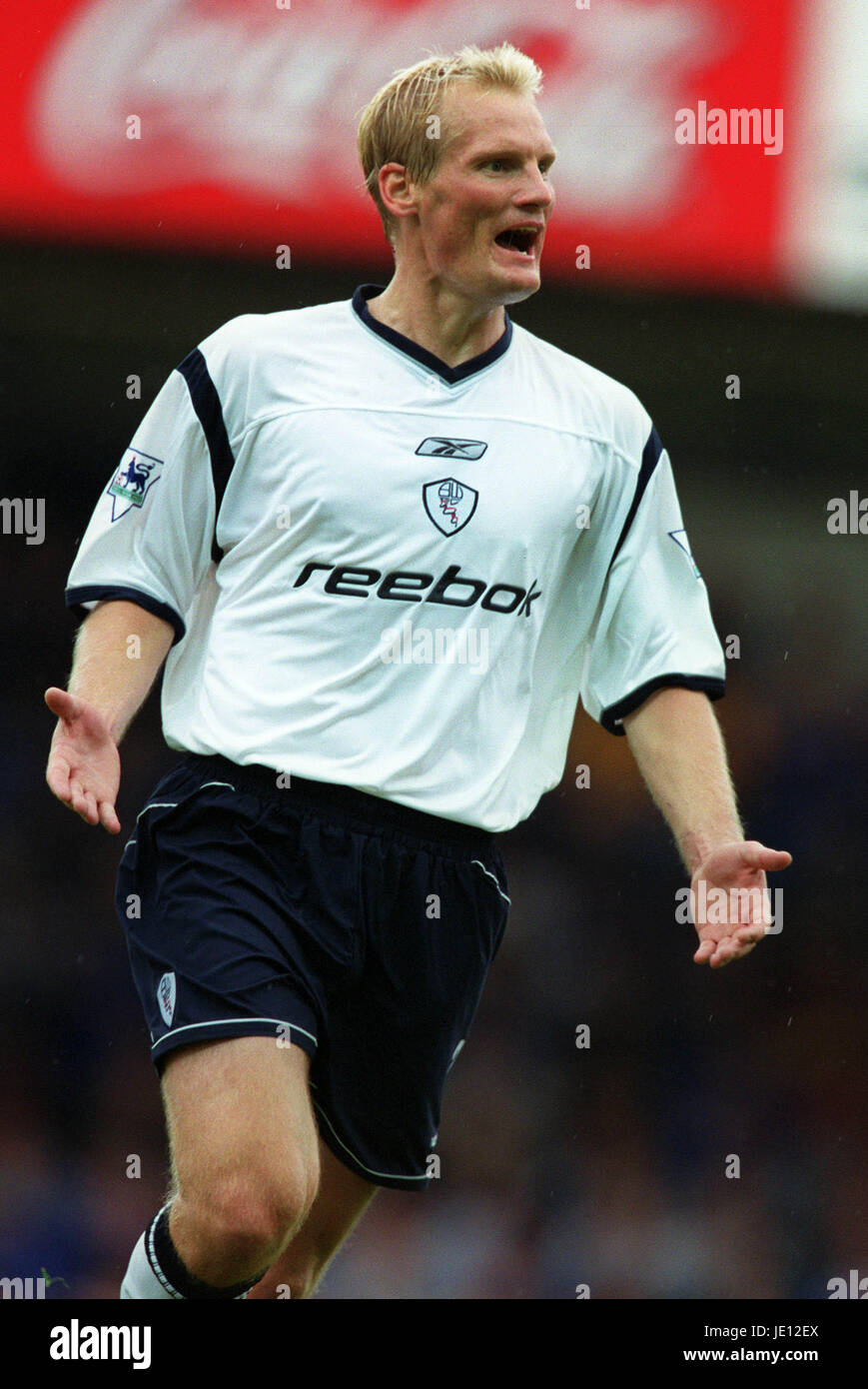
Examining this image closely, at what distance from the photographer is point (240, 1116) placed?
3504 millimetres

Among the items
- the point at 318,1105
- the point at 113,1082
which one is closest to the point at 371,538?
the point at 318,1105

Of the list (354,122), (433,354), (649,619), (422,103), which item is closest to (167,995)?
(649,619)

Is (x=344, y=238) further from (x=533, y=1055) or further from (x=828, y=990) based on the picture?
(x=828, y=990)

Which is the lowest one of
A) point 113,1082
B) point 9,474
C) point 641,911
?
point 113,1082

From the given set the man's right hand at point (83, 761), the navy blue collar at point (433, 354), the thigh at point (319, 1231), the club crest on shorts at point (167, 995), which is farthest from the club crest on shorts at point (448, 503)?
the thigh at point (319, 1231)

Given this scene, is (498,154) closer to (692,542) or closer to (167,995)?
(167,995)

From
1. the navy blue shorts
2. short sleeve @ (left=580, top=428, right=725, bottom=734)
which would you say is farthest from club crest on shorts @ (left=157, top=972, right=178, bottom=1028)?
short sleeve @ (left=580, top=428, right=725, bottom=734)

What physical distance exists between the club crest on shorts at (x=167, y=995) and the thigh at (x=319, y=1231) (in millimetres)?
669

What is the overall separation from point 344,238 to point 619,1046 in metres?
4.26

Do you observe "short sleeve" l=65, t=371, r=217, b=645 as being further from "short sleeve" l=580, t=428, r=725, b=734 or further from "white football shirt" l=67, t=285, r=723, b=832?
"short sleeve" l=580, t=428, r=725, b=734

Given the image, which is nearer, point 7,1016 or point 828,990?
point 7,1016

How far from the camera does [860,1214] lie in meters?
9.50

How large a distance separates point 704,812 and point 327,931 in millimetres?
826

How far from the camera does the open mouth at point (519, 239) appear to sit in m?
4.14
